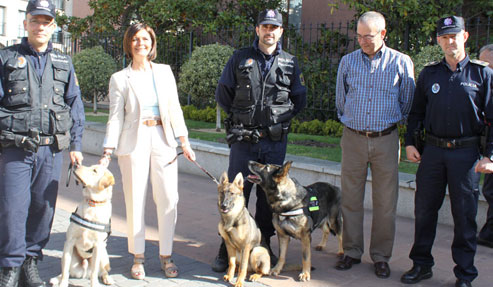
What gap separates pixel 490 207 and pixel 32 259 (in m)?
4.83

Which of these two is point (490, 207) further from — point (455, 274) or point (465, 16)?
point (465, 16)

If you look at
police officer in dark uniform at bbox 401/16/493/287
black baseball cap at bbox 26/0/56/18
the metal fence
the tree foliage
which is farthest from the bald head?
the tree foliage

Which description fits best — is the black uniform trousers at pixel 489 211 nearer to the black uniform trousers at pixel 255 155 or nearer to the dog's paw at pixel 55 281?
the black uniform trousers at pixel 255 155

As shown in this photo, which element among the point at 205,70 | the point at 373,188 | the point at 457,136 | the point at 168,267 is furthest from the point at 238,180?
the point at 205,70

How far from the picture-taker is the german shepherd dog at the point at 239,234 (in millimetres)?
4195

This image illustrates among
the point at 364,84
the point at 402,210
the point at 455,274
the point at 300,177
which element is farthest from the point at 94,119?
the point at 455,274

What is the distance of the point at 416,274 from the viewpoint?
4488 mm

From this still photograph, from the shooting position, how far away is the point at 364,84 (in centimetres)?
462

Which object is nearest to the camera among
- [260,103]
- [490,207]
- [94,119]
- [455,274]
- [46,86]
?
[46,86]

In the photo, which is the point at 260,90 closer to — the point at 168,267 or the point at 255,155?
the point at 255,155

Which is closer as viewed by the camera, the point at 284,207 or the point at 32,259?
the point at 32,259

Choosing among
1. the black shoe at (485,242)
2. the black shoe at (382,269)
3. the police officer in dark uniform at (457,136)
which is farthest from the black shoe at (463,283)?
the black shoe at (485,242)

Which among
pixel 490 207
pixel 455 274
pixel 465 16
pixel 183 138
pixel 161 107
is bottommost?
pixel 455 274

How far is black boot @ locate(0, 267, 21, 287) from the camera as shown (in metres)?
3.92
